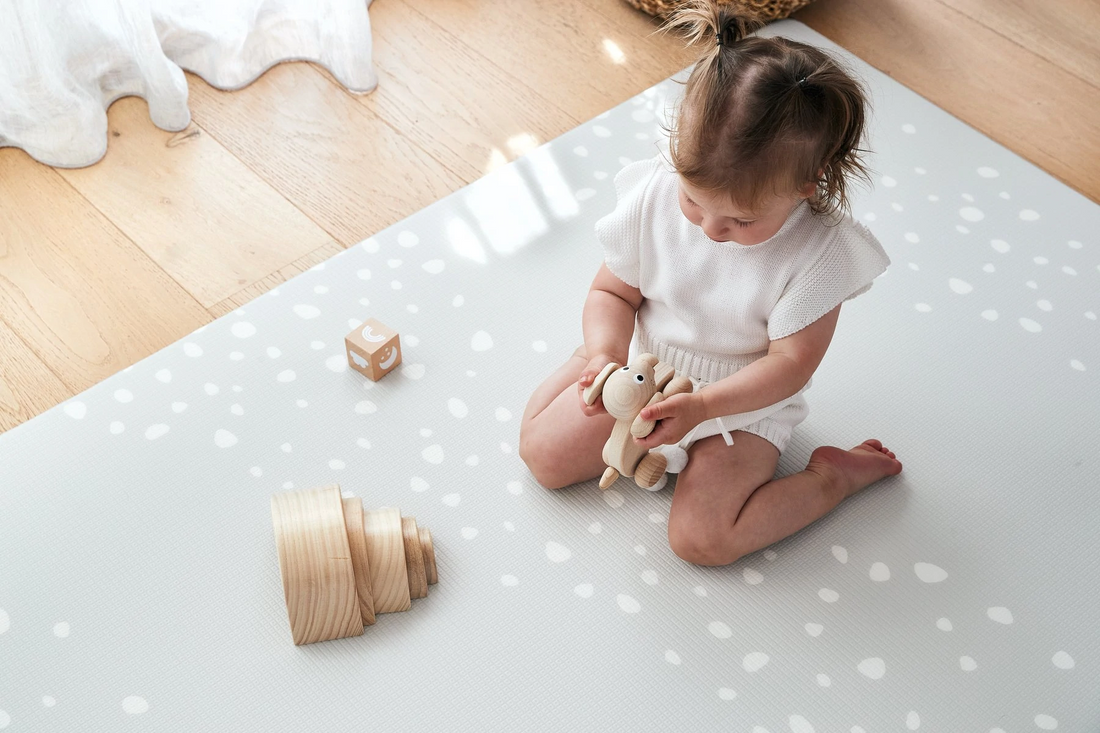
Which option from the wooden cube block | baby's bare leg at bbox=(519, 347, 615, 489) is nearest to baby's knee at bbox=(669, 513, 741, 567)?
baby's bare leg at bbox=(519, 347, 615, 489)

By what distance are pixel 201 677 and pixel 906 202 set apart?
1107mm

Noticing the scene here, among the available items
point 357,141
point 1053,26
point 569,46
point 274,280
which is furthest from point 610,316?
point 1053,26

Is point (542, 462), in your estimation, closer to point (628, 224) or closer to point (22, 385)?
point (628, 224)

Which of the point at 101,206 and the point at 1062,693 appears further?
the point at 101,206

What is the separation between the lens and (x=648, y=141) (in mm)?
1548

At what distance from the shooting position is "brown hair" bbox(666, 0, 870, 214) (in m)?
0.82

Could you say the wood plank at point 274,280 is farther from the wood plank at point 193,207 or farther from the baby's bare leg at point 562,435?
the baby's bare leg at point 562,435

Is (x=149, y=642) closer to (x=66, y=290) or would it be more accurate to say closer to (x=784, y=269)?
(x=66, y=290)

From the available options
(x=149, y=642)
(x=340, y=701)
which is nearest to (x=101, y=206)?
(x=149, y=642)

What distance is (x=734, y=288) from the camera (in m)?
0.99

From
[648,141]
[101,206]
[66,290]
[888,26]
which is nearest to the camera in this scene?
[66,290]

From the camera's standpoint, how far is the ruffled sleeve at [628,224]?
1.02 meters

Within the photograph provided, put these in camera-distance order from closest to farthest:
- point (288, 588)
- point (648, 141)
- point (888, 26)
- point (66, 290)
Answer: point (288, 588), point (66, 290), point (648, 141), point (888, 26)

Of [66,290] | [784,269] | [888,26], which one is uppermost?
[784,269]
